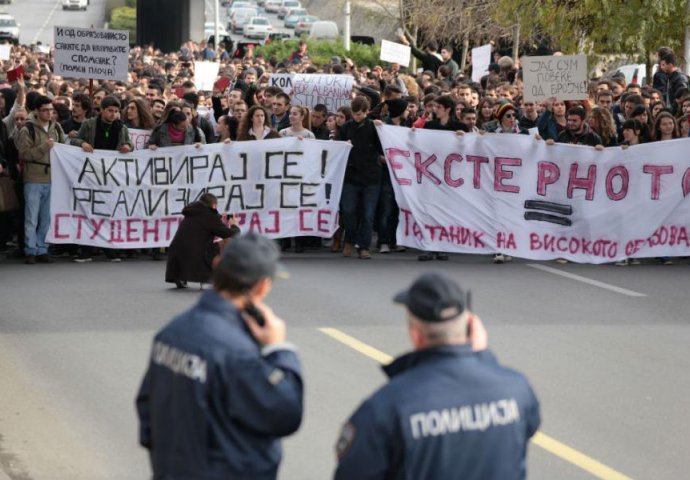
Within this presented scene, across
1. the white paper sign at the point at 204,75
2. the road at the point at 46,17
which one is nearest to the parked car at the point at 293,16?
the road at the point at 46,17

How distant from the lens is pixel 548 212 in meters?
15.4

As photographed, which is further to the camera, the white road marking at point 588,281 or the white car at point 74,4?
the white car at point 74,4

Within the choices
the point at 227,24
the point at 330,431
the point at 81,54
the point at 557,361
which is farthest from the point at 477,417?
the point at 227,24

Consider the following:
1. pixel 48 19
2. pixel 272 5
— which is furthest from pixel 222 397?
pixel 272 5

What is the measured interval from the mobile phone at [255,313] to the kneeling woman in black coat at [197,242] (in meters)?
8.09

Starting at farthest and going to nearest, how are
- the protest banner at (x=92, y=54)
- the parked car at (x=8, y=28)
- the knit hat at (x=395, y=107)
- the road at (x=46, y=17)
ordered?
1. the road at (x=46, y=17)
2. the parked car at (x=8, y=28)
3. the protest banner at (x=92, y=54)
4. the knit hat at (x=395, y=107)

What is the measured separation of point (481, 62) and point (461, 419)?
76.0 ft

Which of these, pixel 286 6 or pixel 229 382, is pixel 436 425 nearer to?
pixel 229 382

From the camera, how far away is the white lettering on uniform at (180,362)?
449cm

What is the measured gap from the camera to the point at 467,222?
1552 centimetres

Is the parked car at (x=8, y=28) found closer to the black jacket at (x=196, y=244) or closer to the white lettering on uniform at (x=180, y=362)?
the black jacket at (x=196, y=244)

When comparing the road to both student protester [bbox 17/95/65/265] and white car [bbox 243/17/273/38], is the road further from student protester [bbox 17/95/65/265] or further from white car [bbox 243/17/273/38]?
student protester [bbox 17/95/65/265]

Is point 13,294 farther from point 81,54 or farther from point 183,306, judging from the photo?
point 81,54

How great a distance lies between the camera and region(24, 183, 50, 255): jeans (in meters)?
15.0
